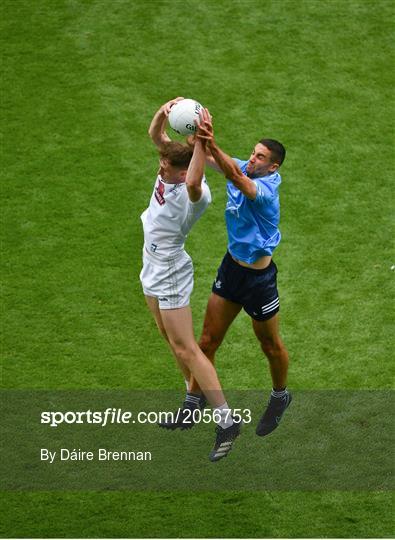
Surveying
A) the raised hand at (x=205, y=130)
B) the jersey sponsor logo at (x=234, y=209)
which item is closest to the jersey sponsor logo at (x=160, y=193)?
the jersey sponsor logo at (x=234, y=209)

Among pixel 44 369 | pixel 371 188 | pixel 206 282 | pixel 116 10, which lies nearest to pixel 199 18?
pixel 116 10

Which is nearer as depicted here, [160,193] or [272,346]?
[160,193]

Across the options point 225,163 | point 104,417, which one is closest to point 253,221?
point 225,163

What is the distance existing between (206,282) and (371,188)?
8.19ft

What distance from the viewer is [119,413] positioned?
12461mm

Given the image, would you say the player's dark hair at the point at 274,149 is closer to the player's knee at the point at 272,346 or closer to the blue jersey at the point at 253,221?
the blue jersey at the point at 253,221

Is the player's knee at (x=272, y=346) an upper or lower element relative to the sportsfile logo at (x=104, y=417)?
upper

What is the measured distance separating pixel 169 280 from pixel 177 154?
1.06 meters

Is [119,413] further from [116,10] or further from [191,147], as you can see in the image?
[116,10]

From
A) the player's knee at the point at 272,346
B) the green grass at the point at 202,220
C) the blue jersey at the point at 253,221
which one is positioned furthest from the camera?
the green grass at the point at 202,220

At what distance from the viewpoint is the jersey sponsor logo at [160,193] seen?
34.9 ft

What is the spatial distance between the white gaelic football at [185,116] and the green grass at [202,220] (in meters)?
3.33

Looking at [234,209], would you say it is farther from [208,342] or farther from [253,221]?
[208,342]

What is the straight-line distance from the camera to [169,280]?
427 inches
